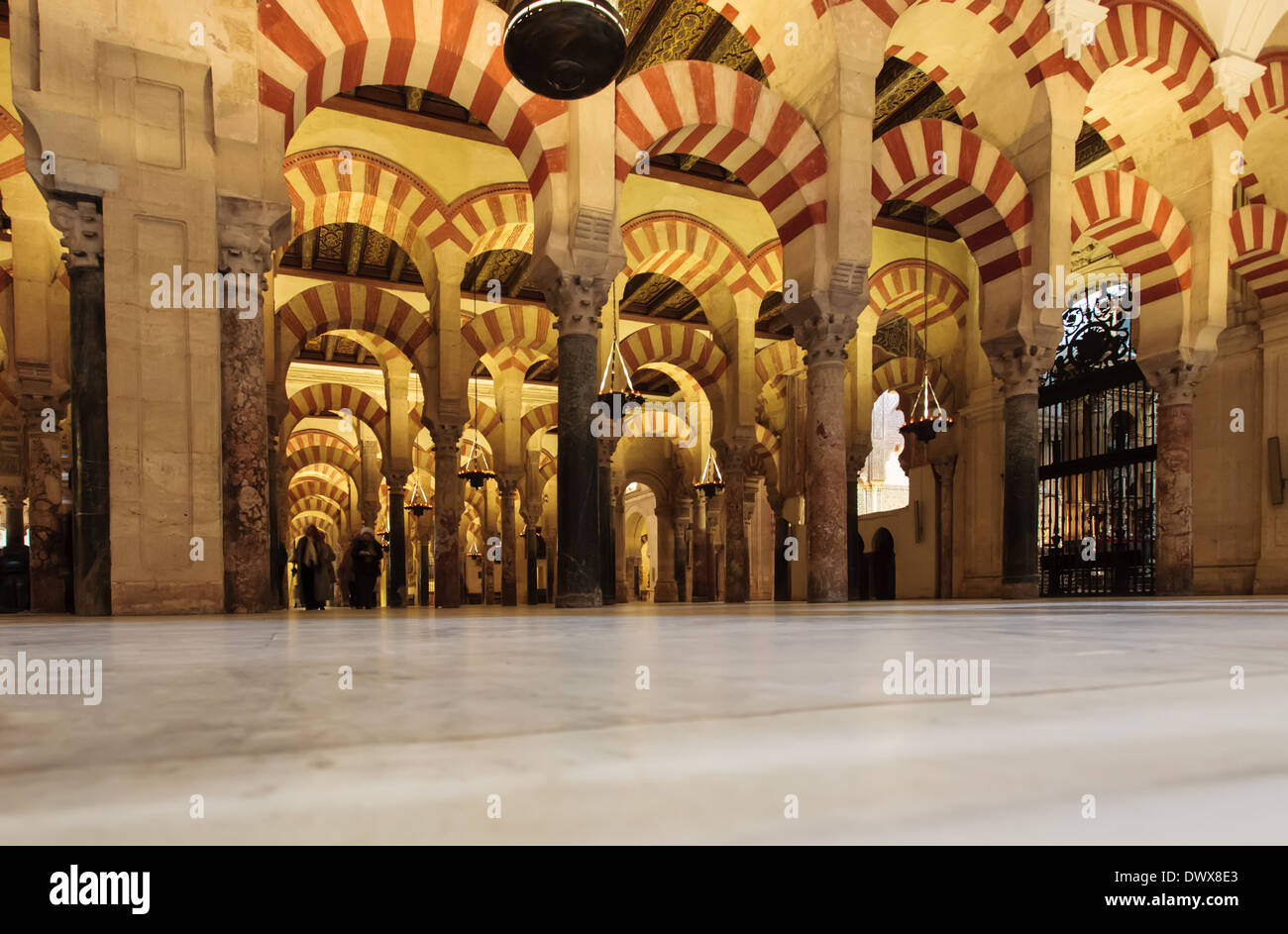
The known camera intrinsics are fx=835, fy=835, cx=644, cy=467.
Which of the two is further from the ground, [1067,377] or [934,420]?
[1067,377]

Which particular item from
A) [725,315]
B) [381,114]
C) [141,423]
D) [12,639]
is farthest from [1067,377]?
[12,639]

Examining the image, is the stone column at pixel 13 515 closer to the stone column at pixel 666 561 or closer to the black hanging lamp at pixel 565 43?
the black hanging lamp at pixel 565 43

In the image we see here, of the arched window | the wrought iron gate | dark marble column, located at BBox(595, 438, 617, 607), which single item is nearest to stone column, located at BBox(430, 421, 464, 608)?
dark marble column, located at BBox(595, 438, 617, 607)

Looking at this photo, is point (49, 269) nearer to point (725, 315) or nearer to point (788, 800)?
point (725, 315)

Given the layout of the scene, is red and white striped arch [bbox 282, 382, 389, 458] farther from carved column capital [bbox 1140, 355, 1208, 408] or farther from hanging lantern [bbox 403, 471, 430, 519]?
carved column capital [bbox 1140, 355, 1208, 408]

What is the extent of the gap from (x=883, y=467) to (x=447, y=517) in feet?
59.2

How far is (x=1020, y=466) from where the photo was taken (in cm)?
750

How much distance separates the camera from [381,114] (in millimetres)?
8328

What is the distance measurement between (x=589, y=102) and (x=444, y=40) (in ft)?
3.31

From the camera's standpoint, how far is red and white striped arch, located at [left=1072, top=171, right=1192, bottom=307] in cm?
791

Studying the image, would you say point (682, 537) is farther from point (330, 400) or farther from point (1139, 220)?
point (1139, 220)
